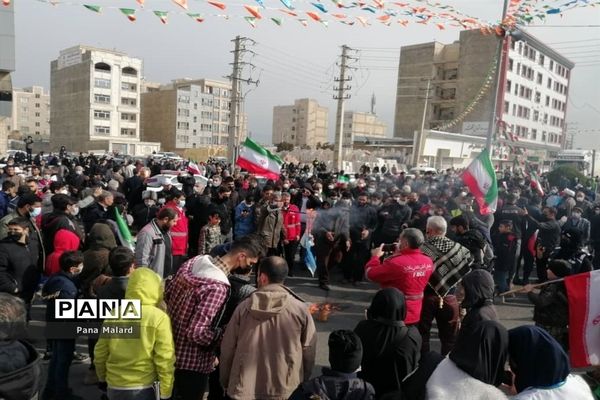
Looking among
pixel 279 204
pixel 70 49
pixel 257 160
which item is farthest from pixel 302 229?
pixel 70 49

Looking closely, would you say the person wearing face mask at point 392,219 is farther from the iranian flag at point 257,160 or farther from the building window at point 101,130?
the building window at point 101,130

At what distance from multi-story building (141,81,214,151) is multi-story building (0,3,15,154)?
68906mm

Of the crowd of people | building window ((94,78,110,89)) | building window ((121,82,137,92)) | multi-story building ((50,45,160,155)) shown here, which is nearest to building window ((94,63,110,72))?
multi-story building ((50,45,160,155))

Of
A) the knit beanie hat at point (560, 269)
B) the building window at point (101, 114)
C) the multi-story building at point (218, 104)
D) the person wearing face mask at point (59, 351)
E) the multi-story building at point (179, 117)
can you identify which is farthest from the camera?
Answer: the multi-story building at point (218, 104)

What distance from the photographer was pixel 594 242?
9.20 metres

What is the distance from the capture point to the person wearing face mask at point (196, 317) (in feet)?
10.6

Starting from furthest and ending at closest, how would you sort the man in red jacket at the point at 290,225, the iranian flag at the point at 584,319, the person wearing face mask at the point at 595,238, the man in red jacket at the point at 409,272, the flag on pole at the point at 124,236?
the person wearing face mask at the point at 595,238 → the man in red jacket at the point at 290,225 → the flag on pole at the point at 124,236 → the man in red jacket at the point at 409,272 → the iranian flag at the point at 584,319

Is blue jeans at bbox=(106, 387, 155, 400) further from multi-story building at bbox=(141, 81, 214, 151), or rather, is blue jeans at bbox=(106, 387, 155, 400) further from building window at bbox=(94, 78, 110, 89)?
multi-story building at bbox=(141, 81, 214, 151)

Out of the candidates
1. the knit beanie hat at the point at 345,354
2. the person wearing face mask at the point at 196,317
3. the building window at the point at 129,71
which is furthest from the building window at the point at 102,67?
the knit beanie hat at the point at 345,354

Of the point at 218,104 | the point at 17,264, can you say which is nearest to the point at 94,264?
the point at 17,264

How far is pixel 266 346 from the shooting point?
3000 mm

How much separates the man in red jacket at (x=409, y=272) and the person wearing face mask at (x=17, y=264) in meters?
3.40

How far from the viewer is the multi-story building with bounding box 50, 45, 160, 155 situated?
242 ft

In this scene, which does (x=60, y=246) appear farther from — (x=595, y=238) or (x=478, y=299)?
(x=595, y=238)
